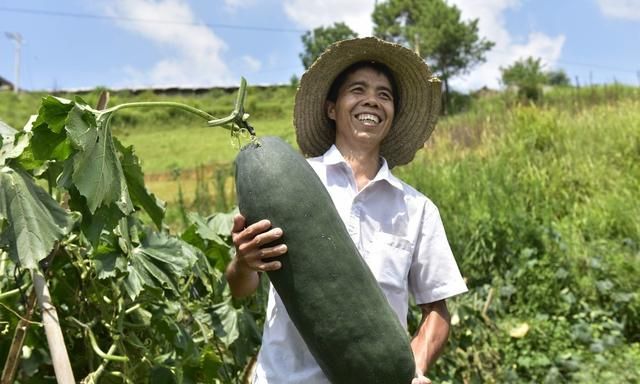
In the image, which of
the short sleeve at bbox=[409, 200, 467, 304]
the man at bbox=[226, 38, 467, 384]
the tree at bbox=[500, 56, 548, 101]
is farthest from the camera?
the tree at bbox=[500, 56, 548, 101]

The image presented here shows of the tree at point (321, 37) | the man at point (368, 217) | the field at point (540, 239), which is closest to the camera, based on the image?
the man at point (368, 217)

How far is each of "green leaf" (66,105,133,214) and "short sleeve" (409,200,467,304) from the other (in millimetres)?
697

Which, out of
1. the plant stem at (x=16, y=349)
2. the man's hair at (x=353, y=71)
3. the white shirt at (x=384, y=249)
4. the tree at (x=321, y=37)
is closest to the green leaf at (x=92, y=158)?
the plant stem at (x=16, y=349)

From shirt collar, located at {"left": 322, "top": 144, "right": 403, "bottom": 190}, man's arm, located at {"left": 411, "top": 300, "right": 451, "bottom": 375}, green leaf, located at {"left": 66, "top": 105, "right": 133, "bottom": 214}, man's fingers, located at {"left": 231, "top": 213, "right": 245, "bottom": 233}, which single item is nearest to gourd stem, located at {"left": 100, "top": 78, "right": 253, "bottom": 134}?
green leaf, located at {"left": 66, "top": 105, "right": 133, "bottom": 214}

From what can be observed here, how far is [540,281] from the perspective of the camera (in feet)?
13.3

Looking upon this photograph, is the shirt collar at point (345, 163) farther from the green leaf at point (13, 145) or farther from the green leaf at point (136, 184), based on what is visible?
the green leaf at point (13, 145)

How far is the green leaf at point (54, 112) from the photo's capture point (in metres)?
1.17

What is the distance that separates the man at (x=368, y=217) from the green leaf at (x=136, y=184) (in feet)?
1.07

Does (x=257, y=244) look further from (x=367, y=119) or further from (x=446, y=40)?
(x=446, y=40)

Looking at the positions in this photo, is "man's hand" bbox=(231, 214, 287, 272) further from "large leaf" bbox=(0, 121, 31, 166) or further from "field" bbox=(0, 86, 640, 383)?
"large leaf" bbox=(0, 121, 31, 166)

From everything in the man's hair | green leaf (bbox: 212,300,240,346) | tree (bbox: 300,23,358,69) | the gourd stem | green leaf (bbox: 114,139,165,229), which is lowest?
green leaf (bbox: 212,300,240,346)

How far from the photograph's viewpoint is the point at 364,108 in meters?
1.58

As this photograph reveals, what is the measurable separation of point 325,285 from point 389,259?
0.83 ft

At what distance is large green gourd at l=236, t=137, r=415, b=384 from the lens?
130 cm
